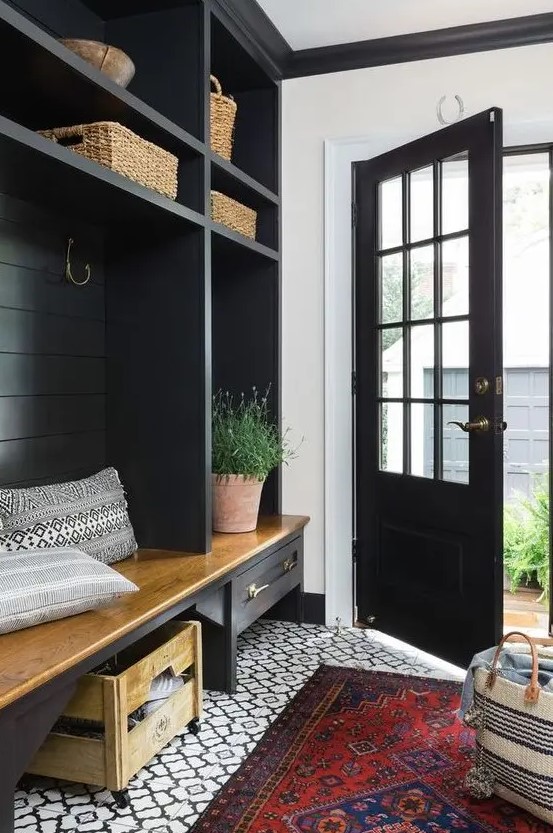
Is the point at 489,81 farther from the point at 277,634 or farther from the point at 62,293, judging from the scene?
the point at 277,634

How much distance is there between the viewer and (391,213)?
3.34 meters

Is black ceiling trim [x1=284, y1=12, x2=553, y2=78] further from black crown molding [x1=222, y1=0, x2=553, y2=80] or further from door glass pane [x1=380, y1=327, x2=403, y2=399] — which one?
door glass pane [x1=380, y1=327, x2=403, y2=399]

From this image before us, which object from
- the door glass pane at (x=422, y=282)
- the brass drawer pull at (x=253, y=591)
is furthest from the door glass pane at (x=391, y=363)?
the brass drawer pull at (x=253, y=591)

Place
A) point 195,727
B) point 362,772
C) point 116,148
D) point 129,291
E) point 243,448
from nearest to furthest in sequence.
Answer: point 362,772 < point 116,148 < point 195,727 < point 129,291 < point 243,448

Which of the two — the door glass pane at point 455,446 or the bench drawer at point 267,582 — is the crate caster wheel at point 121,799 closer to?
the bench drawer at point 267,582

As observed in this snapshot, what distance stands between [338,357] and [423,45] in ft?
4.57

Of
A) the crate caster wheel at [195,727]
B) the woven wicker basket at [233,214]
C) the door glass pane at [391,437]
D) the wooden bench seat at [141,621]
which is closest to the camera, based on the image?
the wooden bench seat at [141,621]

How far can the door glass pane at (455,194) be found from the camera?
Result: 295 cm

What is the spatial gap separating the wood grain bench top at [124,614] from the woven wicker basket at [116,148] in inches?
50.0

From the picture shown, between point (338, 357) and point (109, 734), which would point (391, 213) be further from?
point (109, 734)

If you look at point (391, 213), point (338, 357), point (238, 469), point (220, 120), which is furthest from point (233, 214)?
point (238, 469)

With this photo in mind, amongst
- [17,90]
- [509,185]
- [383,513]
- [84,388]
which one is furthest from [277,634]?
[509,185]

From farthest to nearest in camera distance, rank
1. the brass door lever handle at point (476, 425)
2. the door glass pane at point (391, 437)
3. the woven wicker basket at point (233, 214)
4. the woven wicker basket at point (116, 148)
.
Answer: the door glass pane at point (391, 437)
the woven wicker basket at point (233, 214)
the brass door lever handle at point (476, 425)
the woven wicker basket at point (116, 148)

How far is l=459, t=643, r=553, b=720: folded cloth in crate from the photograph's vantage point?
1.98 meters
